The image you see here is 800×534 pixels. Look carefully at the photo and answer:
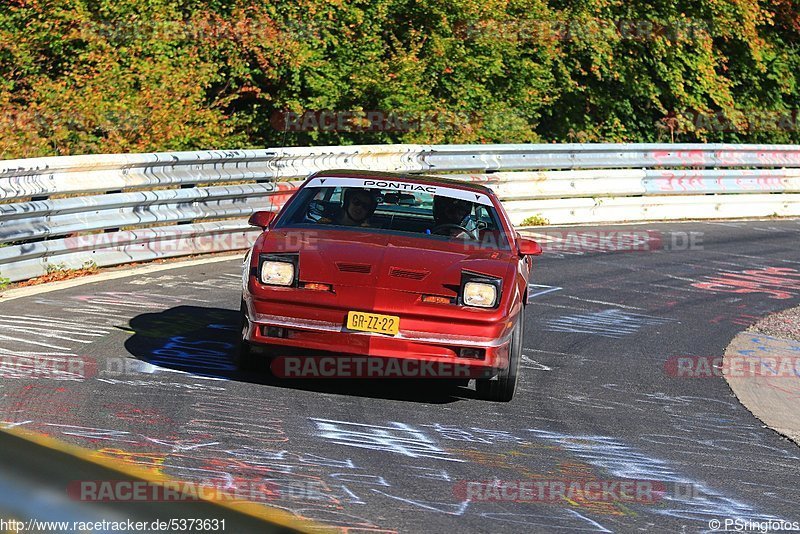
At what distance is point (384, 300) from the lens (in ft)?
23.6

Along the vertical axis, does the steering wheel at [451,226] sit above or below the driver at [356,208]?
below

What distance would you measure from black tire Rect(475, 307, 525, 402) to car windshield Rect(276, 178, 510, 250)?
96 cm

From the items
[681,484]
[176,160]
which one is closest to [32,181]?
[176,160]

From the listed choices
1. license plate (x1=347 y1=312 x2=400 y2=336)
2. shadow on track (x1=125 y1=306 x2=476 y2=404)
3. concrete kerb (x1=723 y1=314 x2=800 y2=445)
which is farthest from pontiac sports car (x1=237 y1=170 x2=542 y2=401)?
concrete kerb (x1=723 y1=314 x2=800 y2=445)

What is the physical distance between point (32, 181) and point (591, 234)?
371 inches

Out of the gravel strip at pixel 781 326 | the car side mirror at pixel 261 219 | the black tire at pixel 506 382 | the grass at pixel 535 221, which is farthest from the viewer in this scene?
the grass at pixel 535 221

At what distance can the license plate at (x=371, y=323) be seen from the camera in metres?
7.12

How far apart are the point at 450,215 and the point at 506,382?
61.8 inches

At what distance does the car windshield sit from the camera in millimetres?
8484

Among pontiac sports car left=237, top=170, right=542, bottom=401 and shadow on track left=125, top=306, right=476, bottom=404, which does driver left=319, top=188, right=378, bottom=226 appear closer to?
pontiac sports car left=237, top=170, right=542, bottom=401

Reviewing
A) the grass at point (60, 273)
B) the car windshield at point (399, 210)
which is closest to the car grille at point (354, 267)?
the car windshield at point (399, 210)

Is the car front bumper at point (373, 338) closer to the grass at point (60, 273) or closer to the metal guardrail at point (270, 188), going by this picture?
the metal guardrail at point (270, 188)

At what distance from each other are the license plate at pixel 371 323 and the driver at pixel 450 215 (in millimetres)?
1533

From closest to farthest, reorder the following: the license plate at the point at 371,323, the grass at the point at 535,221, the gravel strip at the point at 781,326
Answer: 1. the license plate at the point at 371,323
2. the gravel strip at the point at 781,326
3. the grass at the point at 535,221
